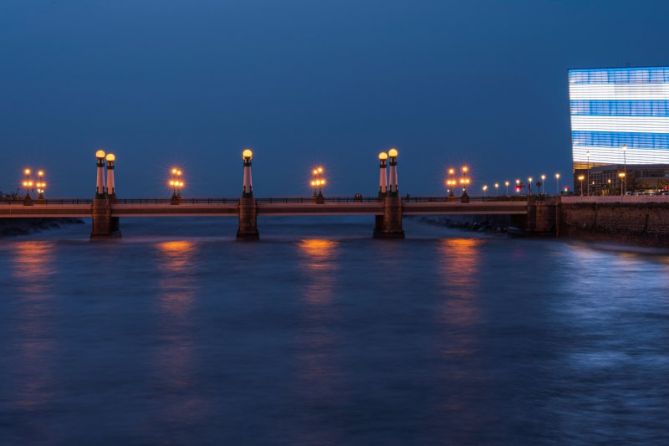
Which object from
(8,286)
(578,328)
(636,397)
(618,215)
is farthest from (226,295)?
(618,215)

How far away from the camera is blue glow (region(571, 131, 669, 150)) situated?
128 m

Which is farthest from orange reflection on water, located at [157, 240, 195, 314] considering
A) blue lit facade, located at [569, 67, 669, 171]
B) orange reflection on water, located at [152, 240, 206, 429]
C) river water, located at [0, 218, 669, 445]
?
blue lit facade, located at [569, 67, 669, 171]

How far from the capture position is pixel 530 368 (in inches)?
803

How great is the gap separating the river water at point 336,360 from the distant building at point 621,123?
86.2m

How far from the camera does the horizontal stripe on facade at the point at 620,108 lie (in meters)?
128

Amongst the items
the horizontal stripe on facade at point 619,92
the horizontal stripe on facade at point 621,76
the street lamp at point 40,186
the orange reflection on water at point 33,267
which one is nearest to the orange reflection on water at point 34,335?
the orange reflection on water at point 33,267

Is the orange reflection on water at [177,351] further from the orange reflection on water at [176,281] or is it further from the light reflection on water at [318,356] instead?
the light reflection on water at [318,356]

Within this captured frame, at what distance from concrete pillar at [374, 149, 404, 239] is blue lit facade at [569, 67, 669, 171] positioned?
4908cm

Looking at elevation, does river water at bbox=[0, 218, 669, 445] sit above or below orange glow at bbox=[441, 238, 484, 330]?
above

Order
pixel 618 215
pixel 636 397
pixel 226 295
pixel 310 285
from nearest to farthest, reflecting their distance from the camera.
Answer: pixel 636 397, pixel 226 295, pixel 310 285, pixel 618 215

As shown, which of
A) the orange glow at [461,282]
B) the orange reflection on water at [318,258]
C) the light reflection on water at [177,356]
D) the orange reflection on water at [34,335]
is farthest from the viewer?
the orange reflection on water at [318,258]

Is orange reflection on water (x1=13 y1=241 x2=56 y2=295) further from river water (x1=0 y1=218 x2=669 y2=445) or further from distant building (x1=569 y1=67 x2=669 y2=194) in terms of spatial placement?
distant building (x1=569 y1=67 x2=669 y2=194)

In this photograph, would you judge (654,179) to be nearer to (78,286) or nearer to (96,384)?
(78,286)

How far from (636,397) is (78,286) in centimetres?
3201
